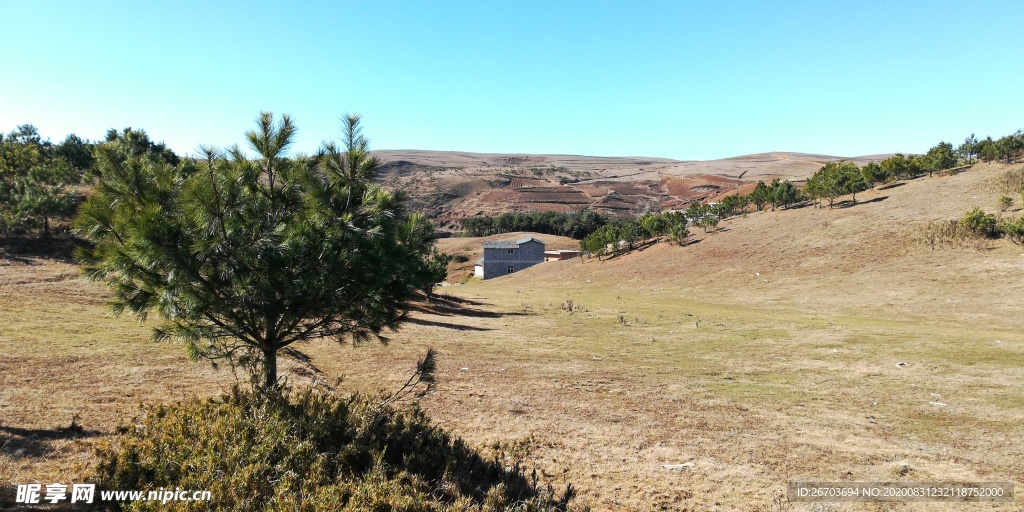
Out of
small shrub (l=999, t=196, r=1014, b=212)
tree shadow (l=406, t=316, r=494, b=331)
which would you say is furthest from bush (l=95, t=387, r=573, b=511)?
small shrub (l=999, t=196, r=1014, b=212)

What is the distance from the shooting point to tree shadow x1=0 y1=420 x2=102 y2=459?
747 cm

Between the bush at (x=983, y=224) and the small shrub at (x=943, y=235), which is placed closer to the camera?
the bush at (x=983, y=224)

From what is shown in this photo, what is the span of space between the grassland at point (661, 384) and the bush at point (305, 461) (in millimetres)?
1382

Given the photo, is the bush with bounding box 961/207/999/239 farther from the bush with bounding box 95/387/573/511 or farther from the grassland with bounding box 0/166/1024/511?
the bush with bounding box 95/387/573/511

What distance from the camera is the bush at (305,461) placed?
5.82 meters

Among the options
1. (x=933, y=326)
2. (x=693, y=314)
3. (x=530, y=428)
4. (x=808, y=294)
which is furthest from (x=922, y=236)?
(x=530, y=428)

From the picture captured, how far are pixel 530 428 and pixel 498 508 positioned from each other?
5413mm

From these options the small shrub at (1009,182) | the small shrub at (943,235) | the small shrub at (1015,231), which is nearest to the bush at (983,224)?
the small shrub at (943,235)

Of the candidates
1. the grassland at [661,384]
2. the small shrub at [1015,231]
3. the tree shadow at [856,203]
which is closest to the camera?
the grassland at [661,384]

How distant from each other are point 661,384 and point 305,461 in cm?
1308

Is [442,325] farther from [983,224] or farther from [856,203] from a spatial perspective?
[856,203]

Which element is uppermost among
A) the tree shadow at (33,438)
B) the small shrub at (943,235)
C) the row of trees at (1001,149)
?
the row of trees at (1001,149)

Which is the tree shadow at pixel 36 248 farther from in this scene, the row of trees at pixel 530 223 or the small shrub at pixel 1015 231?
the row of trees at pixel 530 223

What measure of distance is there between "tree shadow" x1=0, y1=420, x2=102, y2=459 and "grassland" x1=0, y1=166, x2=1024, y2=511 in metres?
0.05
